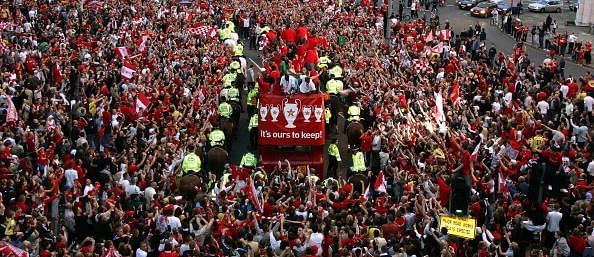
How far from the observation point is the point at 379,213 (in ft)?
53.3

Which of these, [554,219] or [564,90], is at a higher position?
[554,219]

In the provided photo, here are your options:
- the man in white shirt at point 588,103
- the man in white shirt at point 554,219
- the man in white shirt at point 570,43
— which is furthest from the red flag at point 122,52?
the man in white shirt at point 570,43

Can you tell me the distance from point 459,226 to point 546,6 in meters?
42.5

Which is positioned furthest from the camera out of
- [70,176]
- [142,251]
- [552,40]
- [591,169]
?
[552,40]

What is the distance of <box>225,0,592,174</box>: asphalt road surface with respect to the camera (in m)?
25.6

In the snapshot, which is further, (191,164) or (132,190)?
(191,164)

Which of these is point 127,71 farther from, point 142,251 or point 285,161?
point 142,251

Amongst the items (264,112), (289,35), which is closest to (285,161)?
(264,112)

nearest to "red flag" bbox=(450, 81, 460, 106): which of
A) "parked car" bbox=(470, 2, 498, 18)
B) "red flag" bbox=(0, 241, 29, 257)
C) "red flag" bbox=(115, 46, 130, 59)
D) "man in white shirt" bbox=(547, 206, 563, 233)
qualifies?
"man in white shirt" bbox=(547, 206, 563, 233)

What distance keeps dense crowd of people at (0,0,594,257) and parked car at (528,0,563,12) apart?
63.3ft

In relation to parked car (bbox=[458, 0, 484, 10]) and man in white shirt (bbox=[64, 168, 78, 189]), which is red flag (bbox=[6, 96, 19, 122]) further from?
parked car (bbox=[458, 0, 484, 10])

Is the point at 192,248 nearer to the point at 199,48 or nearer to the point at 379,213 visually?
the point at 379,213

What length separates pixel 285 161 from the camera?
20609mm

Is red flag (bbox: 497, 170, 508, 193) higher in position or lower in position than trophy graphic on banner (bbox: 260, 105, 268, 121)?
lower
